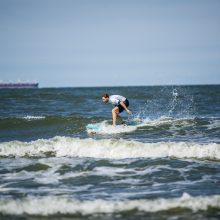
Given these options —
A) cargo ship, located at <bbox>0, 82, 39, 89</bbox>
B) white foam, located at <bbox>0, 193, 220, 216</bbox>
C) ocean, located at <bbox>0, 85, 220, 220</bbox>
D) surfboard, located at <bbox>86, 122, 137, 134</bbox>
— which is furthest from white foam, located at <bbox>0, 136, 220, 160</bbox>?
cargo ship, located at <bbox>0, 82, 39, 89</bbox>

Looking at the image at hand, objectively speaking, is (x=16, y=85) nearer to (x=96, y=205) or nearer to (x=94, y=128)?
(x=94, y=128)

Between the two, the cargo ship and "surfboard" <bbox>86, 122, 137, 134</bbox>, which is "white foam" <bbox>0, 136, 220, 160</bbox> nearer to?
"surfboard" <bbox>86, 122, 137, 134</bbox>

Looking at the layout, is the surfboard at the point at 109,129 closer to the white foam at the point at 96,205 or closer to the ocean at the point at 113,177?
the ocean at the point at 113,177

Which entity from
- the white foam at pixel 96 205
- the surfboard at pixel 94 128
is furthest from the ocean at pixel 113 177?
the surfboard at pixel 94 128

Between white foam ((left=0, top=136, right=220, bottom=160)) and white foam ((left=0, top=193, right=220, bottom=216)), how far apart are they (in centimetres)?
480

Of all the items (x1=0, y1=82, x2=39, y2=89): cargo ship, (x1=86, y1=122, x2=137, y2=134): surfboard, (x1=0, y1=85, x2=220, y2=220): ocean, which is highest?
(x1=0, y1=82, x2=39, y2=89): cargo ship

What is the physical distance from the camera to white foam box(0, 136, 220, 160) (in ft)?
40.4

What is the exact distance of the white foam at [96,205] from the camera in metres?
7.01

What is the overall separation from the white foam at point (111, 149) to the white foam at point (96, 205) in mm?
4805

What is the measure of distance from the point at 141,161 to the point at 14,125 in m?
12.0

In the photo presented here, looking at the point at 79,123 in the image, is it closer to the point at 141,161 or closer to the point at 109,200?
the point at 141,161

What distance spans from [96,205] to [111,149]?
6015mm

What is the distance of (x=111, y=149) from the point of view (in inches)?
519

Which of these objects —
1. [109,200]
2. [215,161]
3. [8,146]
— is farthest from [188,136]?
[109,200]
